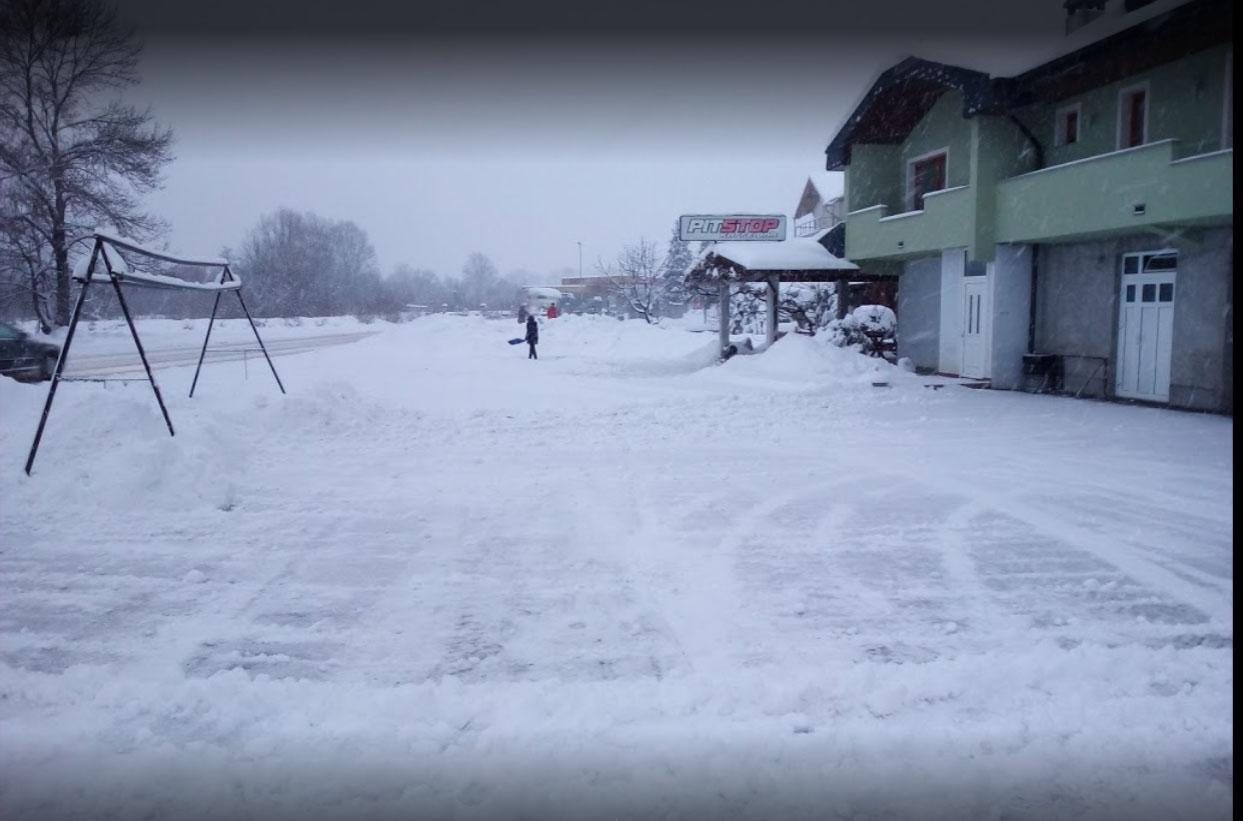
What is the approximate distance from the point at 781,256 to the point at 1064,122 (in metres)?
7.92

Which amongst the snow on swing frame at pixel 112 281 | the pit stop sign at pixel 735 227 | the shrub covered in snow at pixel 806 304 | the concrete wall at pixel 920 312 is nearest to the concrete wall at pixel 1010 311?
the concrete wall at pixel 920 312

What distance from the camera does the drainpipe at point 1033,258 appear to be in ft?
59.6

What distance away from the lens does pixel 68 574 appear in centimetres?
612

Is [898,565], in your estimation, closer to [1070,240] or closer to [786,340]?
[1070,240]

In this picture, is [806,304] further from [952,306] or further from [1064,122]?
[1064,122]

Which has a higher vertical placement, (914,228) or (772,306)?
(914,228)

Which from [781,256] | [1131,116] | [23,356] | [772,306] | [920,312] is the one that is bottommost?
[23,356]

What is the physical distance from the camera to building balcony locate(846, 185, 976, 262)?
18817mm

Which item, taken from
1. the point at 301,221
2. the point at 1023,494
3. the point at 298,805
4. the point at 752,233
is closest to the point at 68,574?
the point at 298,805

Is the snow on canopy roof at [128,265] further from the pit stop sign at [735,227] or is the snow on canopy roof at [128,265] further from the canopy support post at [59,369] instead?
the pit stop sign at [735,227]

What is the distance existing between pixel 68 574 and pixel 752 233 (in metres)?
21.8

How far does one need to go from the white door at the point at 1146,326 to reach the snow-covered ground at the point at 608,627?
15.5 ft

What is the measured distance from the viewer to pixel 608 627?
5.11m

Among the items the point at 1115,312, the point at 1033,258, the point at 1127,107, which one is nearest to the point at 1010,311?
the point at 1033,258
